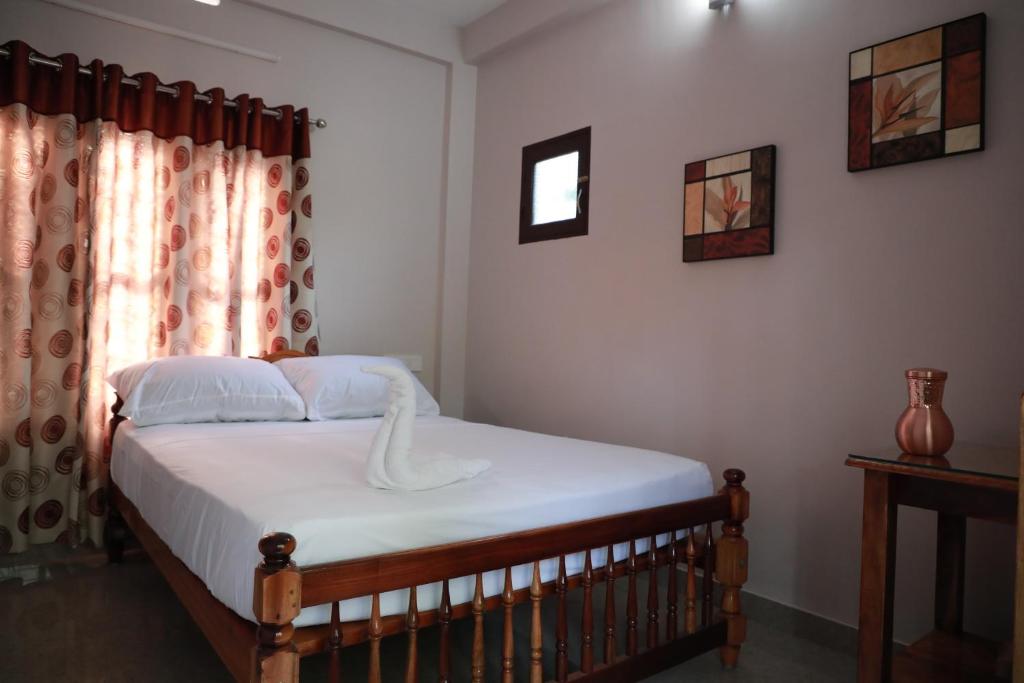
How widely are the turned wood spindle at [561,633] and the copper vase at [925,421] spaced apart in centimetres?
89

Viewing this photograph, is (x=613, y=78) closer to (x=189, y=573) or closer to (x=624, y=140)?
(x=624, y=140)

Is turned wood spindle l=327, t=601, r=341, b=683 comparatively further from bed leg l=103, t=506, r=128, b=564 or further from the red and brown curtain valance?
the red and brown curtain valance

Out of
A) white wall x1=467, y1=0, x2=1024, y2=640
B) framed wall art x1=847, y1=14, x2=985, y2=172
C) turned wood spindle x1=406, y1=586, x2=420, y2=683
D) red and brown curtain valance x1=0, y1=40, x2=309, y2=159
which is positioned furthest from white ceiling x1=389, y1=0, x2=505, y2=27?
turned wood spindle x1=406, y1=586, x2=420, y2=683

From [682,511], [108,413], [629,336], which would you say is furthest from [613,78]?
[108,413]

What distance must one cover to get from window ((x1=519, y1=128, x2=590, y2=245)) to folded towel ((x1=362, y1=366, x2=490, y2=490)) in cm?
186

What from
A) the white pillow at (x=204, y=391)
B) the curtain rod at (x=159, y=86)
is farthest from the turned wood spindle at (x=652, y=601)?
the curtain rod at (x=159, y=86)

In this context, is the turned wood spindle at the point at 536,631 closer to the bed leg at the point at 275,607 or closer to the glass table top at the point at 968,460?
the bed leg at the point at 275,607

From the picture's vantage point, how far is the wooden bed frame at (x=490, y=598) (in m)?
1.23

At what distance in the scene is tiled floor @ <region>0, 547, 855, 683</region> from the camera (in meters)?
1.97

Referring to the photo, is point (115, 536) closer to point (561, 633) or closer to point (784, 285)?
point (561, 633)

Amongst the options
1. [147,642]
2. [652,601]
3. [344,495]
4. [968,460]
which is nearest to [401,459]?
[344,495]

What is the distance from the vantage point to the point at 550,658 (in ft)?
7.00

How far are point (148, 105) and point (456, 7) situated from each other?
5.57 ft

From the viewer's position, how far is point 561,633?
5.37 feet
